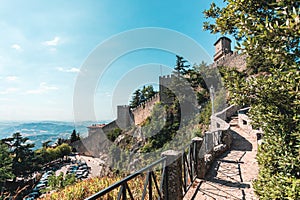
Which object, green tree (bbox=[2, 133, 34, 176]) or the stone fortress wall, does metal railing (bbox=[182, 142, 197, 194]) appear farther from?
green tree (bbox=[2, 133, 34, 176])

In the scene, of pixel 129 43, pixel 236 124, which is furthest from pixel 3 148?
pixel 236 124

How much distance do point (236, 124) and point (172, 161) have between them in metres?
9.44

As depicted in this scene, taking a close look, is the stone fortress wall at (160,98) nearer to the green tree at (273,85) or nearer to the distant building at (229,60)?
the distant building at (229,60)

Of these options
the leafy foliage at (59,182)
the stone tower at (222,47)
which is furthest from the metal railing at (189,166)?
the stone tower at (222,47)

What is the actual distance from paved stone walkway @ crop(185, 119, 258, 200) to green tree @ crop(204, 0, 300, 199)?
134 centimetres

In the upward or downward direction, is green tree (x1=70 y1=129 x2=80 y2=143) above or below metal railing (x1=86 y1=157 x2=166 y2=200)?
below

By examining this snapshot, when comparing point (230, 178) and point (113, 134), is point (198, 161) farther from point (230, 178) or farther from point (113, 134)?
point (113, 134)

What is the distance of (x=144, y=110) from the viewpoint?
989 inches

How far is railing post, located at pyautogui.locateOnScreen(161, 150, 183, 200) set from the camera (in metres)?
2.83

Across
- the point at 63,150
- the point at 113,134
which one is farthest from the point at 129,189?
the point at 63,150

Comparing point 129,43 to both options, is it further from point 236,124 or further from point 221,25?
point 236,124

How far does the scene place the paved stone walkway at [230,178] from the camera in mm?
3373

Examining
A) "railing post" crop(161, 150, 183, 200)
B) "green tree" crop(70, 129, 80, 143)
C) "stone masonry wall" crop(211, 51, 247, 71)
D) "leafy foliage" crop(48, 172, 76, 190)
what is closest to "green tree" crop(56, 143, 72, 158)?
"green tree" crop(70, 129, 80, 143)

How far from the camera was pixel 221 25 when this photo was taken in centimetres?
219
